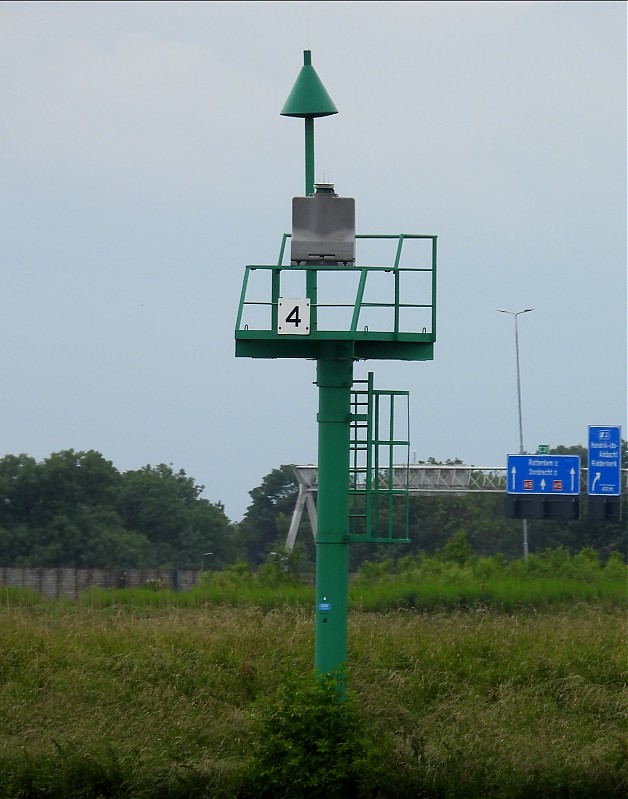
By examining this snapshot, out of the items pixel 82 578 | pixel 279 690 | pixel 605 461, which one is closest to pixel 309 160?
pixel 279 690

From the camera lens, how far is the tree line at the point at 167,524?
182 feet

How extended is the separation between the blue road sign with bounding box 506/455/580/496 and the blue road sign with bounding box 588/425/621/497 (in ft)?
1.52

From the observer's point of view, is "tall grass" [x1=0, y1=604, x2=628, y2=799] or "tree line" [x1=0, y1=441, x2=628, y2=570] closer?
"tall grass" [x1=0, y1=604, x2=628, y2=799]

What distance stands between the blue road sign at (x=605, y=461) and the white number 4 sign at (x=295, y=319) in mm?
22837

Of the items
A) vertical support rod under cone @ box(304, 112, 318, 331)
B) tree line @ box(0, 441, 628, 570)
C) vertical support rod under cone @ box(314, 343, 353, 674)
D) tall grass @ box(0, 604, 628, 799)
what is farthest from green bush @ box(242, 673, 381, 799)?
tree line @ box(0, 441, 628, 570)

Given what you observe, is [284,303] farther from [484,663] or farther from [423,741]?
[484,663]

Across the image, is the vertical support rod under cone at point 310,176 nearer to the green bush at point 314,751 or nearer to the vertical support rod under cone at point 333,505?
Answer: the vertical support rod under cone at point 333,505

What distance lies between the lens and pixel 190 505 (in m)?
67.9

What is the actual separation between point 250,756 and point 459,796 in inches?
96.2

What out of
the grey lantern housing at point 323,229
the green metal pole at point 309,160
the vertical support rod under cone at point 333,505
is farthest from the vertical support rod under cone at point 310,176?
the vertical support rod under cone at point 333,505

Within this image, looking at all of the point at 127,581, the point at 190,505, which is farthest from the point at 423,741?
the point at 190,505

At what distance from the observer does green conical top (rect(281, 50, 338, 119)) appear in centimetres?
1481

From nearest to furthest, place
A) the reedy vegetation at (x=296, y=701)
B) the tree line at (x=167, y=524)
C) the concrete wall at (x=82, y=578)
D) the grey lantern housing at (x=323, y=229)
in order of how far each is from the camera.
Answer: the grey lantern housing at (x=323, y=229)
the reedy vegetation at (x=296, y=701)
the concrete wall at (x=82, y=578)
the tree line at (x=167, y=524)

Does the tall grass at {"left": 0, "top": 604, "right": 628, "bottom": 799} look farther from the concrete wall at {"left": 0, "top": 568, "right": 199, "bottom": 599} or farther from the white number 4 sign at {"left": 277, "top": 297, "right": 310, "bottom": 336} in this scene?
the concrete wall at {"left": 0, "top": 568, "right": 199, "bottom": 599}
